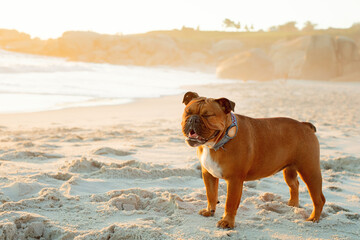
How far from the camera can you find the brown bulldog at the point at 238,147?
2.60 metres

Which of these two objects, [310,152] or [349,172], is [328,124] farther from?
[310,152]

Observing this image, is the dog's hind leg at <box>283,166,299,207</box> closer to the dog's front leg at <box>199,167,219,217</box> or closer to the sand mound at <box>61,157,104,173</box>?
the dog's front leg at <box>199,167,219,217</box>

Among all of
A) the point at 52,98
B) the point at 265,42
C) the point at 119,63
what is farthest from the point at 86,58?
the point at 52,98

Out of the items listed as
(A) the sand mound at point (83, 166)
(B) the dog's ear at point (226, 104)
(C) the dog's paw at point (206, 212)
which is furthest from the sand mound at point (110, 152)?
(B) the dog's ear at point (226, 104)

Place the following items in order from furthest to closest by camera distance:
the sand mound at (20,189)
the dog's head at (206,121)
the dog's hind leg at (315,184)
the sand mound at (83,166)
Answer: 1. the sand mound at (83,166)
2. the sand mound at (20,189)
3. the dog's hind leg at (315,184)
4. the dog's head at (206,121)

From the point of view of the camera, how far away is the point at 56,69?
87.0 ft

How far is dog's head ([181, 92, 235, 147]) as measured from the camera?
2.54m

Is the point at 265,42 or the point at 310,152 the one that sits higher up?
the point at 265,42

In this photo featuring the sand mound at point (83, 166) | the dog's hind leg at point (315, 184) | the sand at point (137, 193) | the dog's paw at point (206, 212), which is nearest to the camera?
the sand at point (137, 193)

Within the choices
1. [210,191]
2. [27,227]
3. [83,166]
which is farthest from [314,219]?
[83,166]

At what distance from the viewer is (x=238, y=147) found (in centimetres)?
273

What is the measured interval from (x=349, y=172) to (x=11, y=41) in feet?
193

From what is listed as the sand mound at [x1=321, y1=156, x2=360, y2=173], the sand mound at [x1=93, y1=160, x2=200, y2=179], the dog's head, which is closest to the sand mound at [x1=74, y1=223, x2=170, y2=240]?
the dog's head

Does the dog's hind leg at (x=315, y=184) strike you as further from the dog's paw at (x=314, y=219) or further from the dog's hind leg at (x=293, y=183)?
the dog's hind leg at (x=293, y=183)
